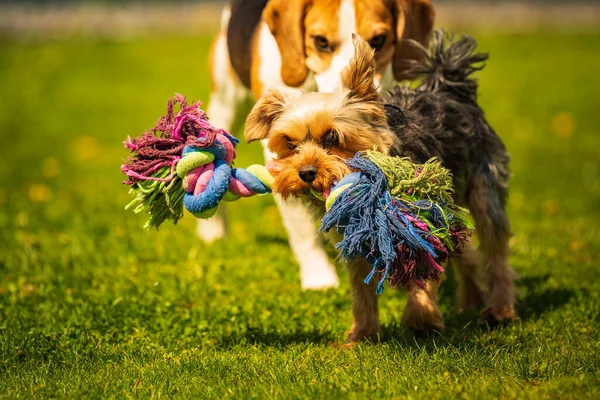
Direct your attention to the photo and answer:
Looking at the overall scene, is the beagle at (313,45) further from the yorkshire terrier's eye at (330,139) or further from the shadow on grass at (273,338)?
the yorkshire terrier's eye at (330,139)

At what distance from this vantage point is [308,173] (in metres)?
4.33

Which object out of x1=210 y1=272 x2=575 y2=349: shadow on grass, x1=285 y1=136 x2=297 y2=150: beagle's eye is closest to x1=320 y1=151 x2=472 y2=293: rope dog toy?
x1=285 y1=136 x2=297 y2=150: beagle's eye

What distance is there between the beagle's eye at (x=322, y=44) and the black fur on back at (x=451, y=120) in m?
0.62

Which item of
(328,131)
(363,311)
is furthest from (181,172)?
(363,311)

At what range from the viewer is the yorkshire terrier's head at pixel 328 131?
4.36 m

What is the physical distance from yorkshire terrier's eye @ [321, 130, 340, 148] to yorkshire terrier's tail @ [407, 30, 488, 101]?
4.10 feet

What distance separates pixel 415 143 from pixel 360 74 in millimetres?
536

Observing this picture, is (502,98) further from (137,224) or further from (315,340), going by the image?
(315,340)

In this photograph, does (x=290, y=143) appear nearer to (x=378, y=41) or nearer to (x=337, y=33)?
(x=337, y=33)

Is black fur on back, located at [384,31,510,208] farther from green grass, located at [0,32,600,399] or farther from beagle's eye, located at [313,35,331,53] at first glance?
green grass, located at [0,32,600,399]

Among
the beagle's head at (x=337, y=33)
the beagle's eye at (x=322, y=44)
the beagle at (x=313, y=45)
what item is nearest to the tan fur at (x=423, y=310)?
the beagle at (x=313, y=45)

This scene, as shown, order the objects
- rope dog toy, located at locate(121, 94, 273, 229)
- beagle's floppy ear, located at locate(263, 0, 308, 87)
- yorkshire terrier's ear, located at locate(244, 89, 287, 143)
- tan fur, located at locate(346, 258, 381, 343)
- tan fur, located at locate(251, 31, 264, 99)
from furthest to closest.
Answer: tan fur, located at locate(251, 31, 264, 99) → beagle's floppy ear, located at locate(263, 0, 308, 87) → tan fur, located at locate(346, 258, 381, 343) → yorkshire terrier's ear, located at locate(244, 89, 287, 143) → rope dog toy, located at locate(121, 94, 273, 229)

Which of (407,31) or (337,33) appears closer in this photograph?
(337,33)

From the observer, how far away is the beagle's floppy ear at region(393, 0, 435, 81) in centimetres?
614
